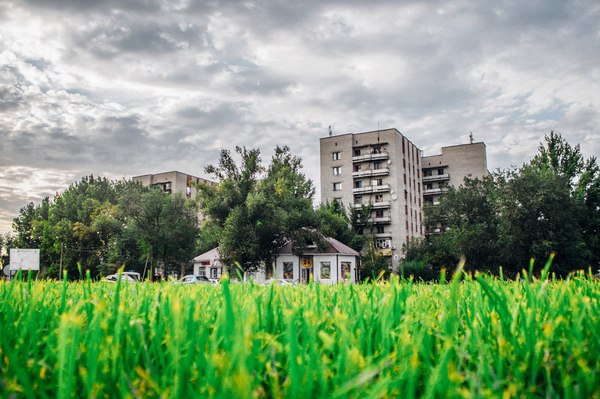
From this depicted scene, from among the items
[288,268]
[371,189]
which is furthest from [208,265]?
[371,189]

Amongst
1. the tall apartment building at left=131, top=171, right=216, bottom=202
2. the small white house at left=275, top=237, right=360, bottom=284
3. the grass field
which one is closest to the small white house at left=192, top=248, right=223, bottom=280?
the small white house at left=275, top=237, right=360, bottom=284

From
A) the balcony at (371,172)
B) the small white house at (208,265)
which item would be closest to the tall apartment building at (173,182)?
the balcony at (371,172)

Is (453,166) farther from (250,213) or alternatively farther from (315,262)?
(250,213)

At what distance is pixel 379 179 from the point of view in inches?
3150

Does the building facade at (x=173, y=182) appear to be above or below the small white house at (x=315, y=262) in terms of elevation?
above

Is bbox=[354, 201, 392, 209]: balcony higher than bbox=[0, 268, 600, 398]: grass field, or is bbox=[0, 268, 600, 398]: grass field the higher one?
bbox=[354, 201, 392, 209]: balcony

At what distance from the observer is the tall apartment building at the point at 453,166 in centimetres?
8850

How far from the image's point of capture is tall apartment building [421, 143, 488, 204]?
8850cm

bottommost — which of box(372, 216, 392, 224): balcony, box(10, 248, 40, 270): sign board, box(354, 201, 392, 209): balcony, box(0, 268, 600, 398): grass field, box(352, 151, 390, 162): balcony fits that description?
box(0, 268, 600, 398): grass field

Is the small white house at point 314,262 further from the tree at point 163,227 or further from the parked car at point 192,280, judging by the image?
the parked car at point 192,280

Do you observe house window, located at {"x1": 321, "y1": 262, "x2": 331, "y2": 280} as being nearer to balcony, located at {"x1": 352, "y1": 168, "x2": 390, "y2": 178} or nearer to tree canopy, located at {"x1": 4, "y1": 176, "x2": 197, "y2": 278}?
tree canopy, located at {"x1": 4, "y1": 176, "x2": 197, "y2": 278}

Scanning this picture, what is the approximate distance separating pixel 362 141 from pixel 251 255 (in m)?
43.7

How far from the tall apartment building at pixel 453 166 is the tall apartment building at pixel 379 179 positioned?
20.0ft

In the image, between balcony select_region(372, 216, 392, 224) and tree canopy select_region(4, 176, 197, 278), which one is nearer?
tree canopy select_region(4, 176, 197, 278)
